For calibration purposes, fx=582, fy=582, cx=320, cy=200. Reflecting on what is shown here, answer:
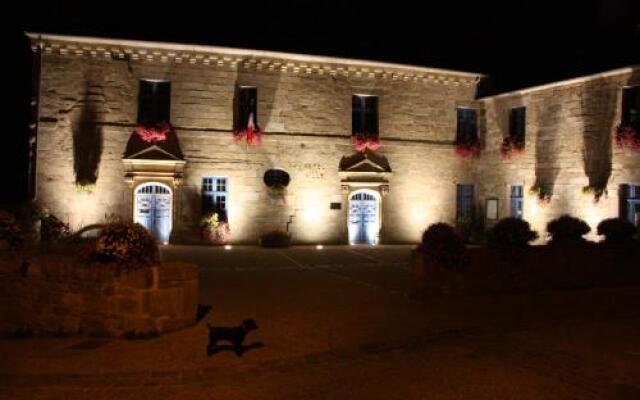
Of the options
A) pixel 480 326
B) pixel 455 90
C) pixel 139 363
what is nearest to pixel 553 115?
pixel 455 90

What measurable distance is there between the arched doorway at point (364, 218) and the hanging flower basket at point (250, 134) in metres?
3.95

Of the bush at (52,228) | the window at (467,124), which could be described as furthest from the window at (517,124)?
the bush at (52,228)

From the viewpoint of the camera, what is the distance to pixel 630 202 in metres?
16.3

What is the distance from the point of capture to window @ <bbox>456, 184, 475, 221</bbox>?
854 inches

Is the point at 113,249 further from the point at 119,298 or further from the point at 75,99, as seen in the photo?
the point at 75,99

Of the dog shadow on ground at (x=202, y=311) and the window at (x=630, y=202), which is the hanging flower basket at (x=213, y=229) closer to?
the dog shadow on ground at (x=202, y=311)

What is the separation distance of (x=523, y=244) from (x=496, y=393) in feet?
18.7

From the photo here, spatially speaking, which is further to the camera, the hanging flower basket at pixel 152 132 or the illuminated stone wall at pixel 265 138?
the hanging flower basket at pixel 152 132

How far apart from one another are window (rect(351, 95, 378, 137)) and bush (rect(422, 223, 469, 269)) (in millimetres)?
11146

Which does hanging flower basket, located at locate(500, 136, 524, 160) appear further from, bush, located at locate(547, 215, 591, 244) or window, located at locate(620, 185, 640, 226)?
bush, located at locate(547, 215, 591, 244)

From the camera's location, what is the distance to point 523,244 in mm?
10227

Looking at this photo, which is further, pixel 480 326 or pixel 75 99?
pixel 75 99

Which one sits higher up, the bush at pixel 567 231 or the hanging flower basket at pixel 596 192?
the hanging flower basket at pixel 596 192

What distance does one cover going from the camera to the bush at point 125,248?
273 inches
